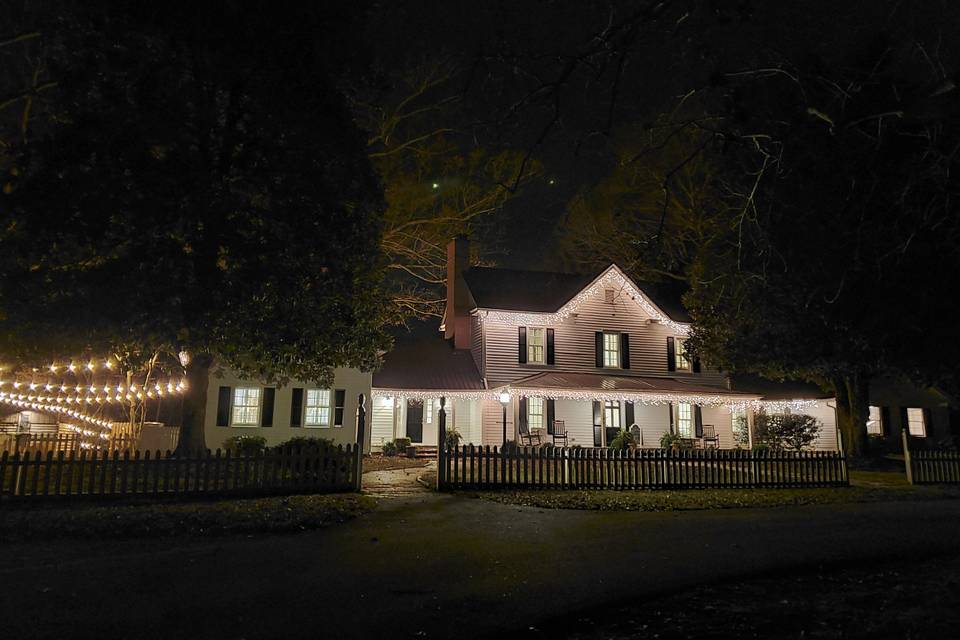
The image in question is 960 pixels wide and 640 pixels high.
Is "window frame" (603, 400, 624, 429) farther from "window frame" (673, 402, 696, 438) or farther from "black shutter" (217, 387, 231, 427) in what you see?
"black shutter" (217, 387, 231, 427)

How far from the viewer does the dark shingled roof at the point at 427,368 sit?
90.6ft

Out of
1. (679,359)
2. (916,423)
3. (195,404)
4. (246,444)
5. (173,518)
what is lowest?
(173,518)

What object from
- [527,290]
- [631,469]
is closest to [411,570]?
[631,469]

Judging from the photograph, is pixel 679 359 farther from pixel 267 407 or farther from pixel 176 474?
pixel 176 474

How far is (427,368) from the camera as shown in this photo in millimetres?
29094

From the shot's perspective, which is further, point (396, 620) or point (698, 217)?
point (698, 217)

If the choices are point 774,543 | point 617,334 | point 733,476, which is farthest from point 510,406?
point 774,543

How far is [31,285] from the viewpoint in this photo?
13141mm

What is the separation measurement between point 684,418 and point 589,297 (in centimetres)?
737

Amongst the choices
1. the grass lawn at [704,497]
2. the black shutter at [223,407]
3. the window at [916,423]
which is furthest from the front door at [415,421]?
the window at [916,423]

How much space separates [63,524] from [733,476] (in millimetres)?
14694

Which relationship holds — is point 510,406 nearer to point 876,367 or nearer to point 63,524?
point 876,367

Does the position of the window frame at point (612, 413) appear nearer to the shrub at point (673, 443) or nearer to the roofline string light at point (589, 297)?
the shrub at point (673, 443)

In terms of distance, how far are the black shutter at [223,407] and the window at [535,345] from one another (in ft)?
41.1
